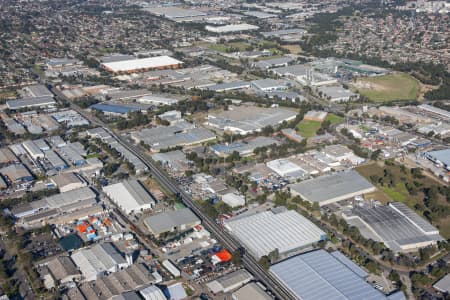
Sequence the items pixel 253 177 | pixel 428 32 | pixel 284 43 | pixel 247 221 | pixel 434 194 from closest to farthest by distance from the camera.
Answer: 1. pixel 247 221
2. pixel 434 194
3. pixel 253 177
4. pixel 284 43
5. pixel 428 32

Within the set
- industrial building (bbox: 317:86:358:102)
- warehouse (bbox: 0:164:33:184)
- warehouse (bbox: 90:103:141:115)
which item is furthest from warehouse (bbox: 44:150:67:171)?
industrial building (bbox: 317:86:358:102)

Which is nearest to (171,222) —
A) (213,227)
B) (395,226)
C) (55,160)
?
(213,227)

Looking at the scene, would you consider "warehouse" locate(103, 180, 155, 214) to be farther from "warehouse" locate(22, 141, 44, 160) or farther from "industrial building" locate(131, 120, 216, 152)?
"warehouse" locate(22, 141, 44, 160)

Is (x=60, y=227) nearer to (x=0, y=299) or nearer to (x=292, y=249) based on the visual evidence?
(x=0, y=299)

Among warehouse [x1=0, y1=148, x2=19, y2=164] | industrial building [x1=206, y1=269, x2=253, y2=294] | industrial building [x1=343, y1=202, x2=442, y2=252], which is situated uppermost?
industrial building [x1=343, y1=202, x2=442, y2=252]

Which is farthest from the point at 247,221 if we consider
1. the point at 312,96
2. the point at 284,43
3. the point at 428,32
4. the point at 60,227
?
the point at 428,32

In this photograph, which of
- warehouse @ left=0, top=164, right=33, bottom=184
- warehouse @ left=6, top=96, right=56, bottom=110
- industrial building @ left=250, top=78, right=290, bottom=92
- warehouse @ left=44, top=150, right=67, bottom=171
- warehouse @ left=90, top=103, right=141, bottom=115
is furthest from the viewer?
industrial building @ left=250, top=78, right=290, bottom=92

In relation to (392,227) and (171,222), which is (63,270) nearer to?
(171,222)
